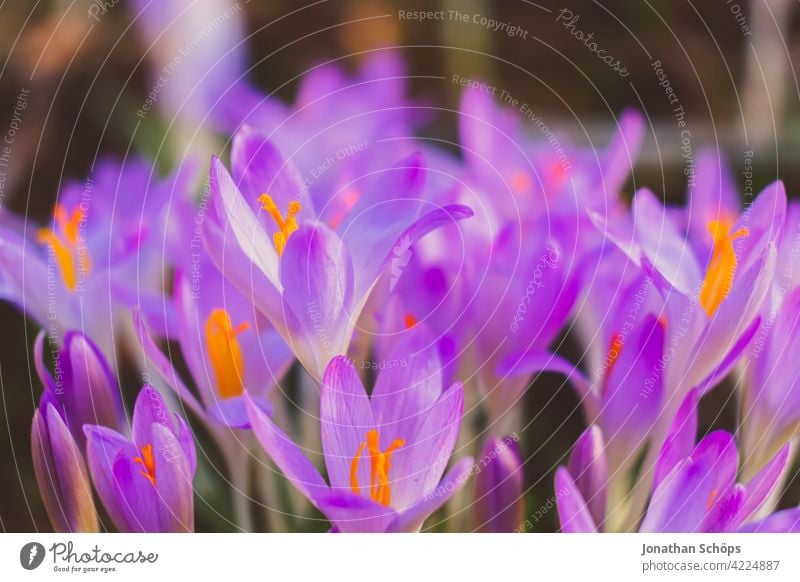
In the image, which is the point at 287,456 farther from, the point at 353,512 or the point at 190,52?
the point at 190,52

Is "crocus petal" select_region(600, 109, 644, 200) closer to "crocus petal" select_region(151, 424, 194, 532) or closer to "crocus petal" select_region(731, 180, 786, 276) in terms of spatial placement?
"crocus petal" select_region(731, 180, 786, 276)

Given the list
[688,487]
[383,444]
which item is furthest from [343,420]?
[688,487]

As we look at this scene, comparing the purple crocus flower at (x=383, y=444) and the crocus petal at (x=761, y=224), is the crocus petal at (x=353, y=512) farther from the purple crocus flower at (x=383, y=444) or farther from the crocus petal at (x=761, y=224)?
the crocus petal at (x=761, y=224)
